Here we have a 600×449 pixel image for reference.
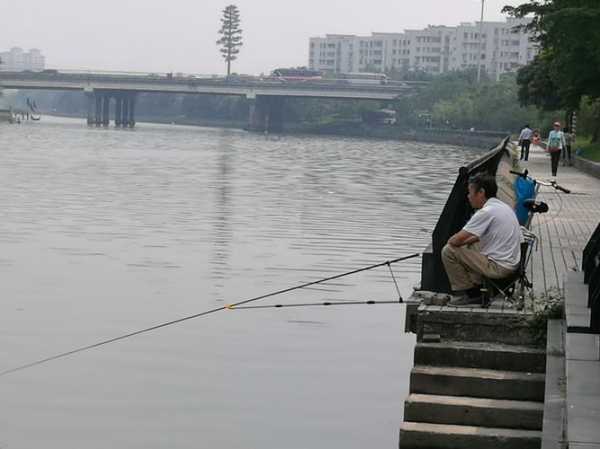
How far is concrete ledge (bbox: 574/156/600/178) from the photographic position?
39441 millimetres

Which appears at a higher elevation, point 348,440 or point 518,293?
point 518,293

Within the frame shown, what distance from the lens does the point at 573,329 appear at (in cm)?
988

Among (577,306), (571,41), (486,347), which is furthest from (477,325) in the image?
(571,41)

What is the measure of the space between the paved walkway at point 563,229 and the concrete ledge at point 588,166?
1085 mm

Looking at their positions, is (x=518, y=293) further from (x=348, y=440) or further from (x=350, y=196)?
(x=350, y=196)

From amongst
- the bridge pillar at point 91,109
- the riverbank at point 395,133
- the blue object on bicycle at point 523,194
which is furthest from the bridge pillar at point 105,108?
the blue object on bicycle at point 523,194

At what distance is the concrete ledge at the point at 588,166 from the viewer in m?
39.4

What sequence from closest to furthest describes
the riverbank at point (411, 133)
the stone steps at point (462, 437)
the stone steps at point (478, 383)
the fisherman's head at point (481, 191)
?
the stone steps at point (462, 437) < the stone steps at point (478, 383) < the fisherman's head at point (481, 191) < the riverbank at point (411, 133)

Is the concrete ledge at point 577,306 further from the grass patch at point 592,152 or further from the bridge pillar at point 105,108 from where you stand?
the bridge pillar at point 105,108

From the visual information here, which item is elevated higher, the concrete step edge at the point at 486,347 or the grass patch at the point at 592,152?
the concrete step edge at the point at 486,347

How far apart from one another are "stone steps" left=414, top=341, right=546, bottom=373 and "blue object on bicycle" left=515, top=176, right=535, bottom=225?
19.9 ft

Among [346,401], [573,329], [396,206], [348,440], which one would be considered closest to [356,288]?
[346,401]

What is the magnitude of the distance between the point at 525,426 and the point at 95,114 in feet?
549

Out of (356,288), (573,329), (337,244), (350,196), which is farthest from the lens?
(350,196)
